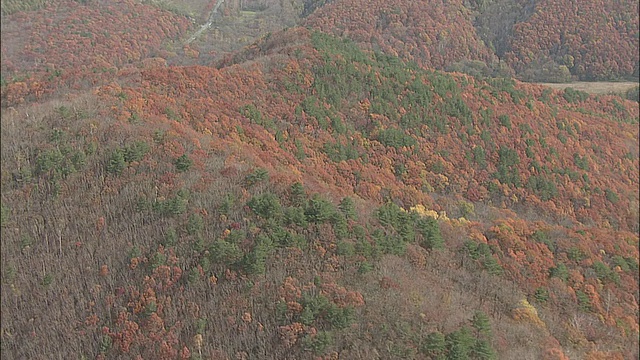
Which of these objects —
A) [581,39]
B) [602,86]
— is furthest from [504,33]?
[602,86]

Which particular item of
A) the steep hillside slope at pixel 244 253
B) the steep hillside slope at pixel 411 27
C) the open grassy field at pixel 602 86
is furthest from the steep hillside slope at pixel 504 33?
the steep hillside slope at pixel 244 253

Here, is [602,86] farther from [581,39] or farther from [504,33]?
[504,33]

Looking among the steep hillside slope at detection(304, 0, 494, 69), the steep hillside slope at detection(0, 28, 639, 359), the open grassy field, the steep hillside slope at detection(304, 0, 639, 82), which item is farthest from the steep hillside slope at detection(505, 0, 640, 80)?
the steep hillside slope at detection(0, 28, 639, 359)

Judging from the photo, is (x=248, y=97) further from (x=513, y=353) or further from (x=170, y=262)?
(x=513, y=353)

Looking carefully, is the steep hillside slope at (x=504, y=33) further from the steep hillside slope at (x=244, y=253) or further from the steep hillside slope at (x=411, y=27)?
the steep hillside slope at (x=244, y=253)

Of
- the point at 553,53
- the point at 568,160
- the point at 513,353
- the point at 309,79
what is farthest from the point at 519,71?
the point at 513,353
